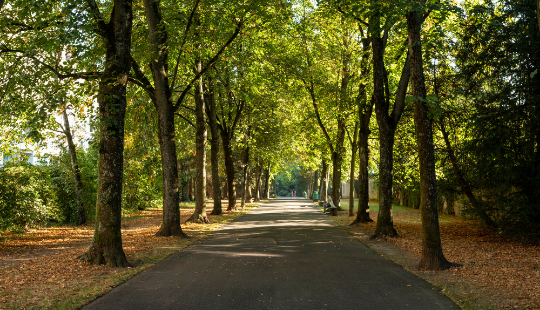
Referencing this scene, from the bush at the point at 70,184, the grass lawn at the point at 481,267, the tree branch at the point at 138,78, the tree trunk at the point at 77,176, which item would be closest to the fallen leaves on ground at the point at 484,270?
the grass lawn at the point at 481,267

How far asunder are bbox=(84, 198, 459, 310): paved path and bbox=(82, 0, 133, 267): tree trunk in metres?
Result: 1.26

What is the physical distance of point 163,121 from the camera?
14891 millimetres

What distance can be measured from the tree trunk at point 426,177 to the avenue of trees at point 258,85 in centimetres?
3

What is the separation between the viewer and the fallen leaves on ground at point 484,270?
646 cm

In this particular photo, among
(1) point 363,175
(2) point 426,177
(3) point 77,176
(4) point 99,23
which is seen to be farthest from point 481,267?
(3) point 77,176

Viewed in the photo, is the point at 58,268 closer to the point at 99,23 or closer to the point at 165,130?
the point at 99,23

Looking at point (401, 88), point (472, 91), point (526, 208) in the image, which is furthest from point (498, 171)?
point (401, 88)

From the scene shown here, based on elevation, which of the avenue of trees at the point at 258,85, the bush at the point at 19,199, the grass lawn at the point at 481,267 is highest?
the avenue of trees at the point at 258,85

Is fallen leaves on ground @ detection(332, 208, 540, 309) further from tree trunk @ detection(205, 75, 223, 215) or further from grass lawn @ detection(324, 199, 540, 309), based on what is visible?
tree trunk @ detection(205, 75, 223, 215)

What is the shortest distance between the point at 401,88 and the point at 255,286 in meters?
10.2

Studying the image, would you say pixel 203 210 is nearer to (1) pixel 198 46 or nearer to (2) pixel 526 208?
(1) pixel 198 46

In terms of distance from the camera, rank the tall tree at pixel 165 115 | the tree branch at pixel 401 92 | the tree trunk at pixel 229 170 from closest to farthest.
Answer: the tree branch at pixel 401 92 < the tall tree at pixel 165 115 < the tree trunk at pixel 229 170

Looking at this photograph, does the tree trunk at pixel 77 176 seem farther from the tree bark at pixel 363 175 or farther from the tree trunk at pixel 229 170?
the tree bark at pixel 363 175

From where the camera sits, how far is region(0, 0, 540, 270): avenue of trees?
9477 mm
